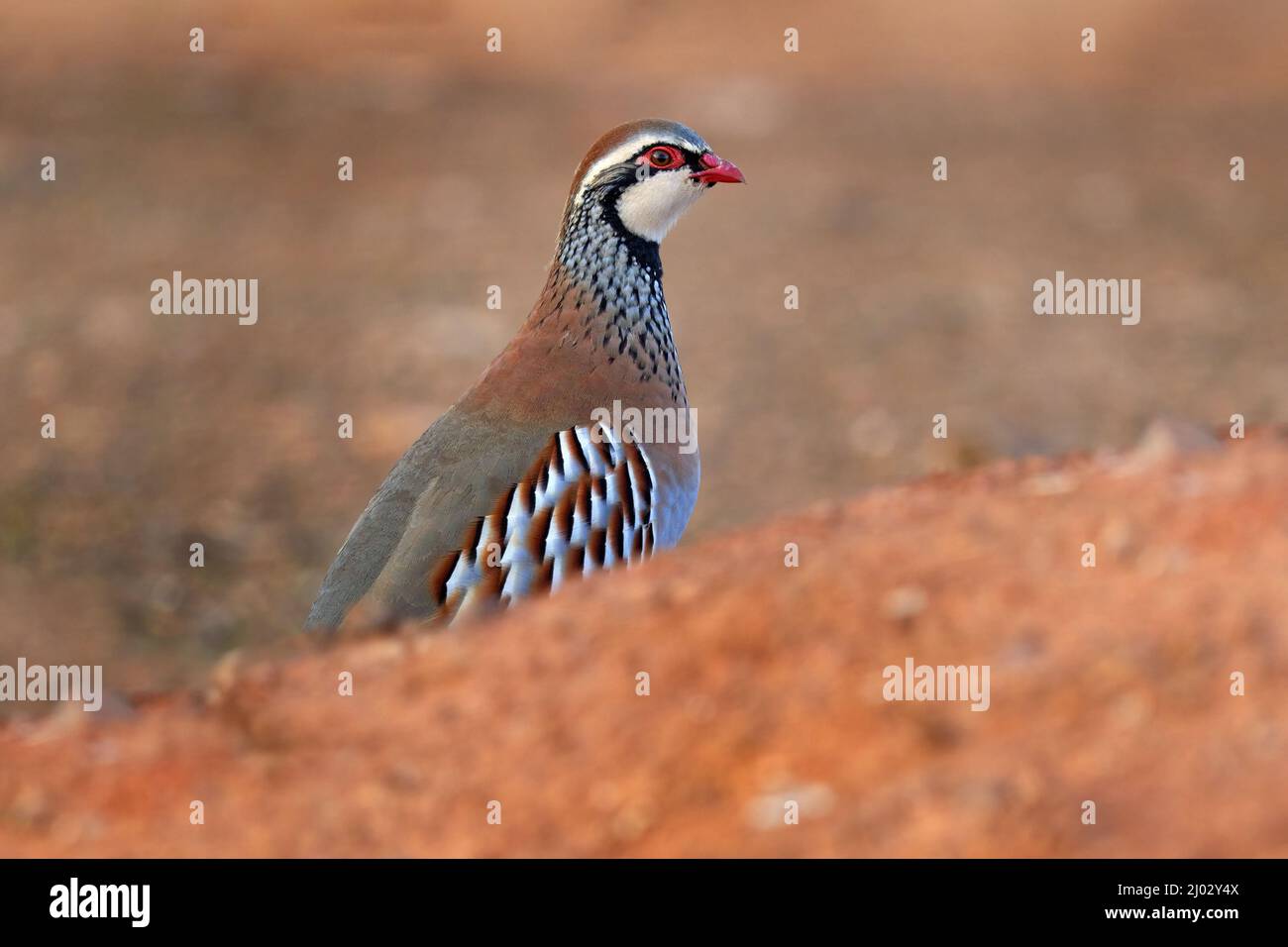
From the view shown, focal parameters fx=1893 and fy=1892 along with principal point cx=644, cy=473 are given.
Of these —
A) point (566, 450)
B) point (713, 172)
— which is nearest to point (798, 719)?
point (566, 450)

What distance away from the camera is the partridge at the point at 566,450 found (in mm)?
5242

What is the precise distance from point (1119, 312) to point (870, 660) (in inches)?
355

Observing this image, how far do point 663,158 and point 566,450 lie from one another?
1.22 meters

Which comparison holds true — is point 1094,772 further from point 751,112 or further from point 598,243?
point 751,112

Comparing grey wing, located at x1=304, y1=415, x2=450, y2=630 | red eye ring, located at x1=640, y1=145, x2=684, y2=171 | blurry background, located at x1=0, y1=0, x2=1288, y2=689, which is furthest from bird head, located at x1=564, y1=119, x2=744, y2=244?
blurry background, located at x1=0, y1=0, x2=1288, y2=689

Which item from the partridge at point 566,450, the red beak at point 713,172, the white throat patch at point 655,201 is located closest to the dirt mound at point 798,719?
the partridge at point 566,450

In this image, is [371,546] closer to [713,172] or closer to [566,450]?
[566,450]

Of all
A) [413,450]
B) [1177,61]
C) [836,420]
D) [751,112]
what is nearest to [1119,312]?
[836,420]

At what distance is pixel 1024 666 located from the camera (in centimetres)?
352

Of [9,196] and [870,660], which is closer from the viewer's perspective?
[870,660]

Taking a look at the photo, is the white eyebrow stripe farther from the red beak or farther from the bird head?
the red beak

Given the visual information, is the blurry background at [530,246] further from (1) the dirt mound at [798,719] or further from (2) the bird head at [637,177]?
(1) the dirt mound at [798,719]

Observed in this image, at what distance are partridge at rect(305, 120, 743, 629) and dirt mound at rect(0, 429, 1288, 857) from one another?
90 cm

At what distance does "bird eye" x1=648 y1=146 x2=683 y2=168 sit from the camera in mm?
6113
